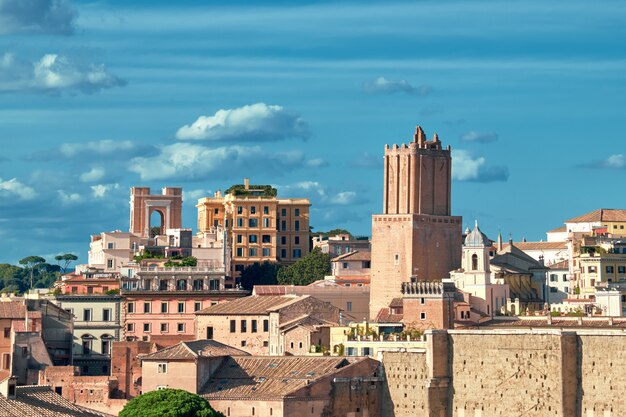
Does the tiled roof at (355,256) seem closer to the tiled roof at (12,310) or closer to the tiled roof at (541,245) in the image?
the tiled roof at (541,245)

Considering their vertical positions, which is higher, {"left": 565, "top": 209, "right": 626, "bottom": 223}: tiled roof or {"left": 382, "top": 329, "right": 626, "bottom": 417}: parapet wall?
{"left": 565, "top": 209, "right": 626, "bottom": 223}: tiled roof

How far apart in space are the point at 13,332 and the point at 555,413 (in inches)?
1335

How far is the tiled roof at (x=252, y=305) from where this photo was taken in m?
109

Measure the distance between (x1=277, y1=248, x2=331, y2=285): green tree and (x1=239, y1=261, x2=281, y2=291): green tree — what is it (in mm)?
683

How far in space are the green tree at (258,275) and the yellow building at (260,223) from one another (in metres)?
1.23

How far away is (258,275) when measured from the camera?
456 feet

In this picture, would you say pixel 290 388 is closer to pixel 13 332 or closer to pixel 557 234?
pixel 13 332

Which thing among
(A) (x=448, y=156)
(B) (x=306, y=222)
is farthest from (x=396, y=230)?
(B) (x=306, y=222)

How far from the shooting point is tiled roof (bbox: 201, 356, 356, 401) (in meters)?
88.7

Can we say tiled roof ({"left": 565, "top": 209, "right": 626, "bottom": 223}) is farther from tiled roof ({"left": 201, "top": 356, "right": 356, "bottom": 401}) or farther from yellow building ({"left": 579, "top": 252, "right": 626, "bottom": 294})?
tiled roof ({"left": 201, "top": 356, "right": 356, "bottom": 401})

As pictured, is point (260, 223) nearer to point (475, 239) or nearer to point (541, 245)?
point (541, 245)

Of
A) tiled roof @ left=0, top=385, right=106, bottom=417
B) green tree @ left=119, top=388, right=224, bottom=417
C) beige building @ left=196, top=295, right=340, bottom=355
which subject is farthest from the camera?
beige building @ left=196, top=295, right=340, bottom=355

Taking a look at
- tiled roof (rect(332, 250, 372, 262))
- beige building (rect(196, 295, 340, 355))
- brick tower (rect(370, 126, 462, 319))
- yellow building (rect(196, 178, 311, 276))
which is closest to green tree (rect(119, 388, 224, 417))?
beige building (rect(196, 295, 340, 355))

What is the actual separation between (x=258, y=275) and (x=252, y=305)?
2826 cm
